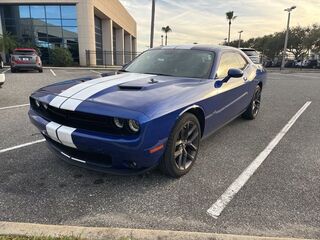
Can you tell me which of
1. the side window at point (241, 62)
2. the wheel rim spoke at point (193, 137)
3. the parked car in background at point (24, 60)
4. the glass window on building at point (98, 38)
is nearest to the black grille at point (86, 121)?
the wheel rim spoke at point (193, 137)

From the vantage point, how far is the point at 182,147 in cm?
315

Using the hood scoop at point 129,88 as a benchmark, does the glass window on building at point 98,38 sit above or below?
above

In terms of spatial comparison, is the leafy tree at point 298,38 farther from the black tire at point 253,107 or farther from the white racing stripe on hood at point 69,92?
the white racing stripe on hood at point 69,92

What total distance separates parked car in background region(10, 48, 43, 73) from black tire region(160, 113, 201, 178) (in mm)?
15478

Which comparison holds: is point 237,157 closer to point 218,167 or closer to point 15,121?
point 218,167

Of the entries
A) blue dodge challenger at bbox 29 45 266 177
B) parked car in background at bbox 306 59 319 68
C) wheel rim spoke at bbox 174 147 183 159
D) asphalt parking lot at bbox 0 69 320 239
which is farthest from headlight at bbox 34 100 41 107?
parked car in background at bbox 306 59 319 68

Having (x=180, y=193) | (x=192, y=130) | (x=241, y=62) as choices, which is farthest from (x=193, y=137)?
(x=241, y=62)

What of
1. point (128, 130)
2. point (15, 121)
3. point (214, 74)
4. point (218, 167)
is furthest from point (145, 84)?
point (15, 121)

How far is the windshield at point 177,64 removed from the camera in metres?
3.88

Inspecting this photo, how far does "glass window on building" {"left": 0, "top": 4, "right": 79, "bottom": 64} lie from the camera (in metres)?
27.6

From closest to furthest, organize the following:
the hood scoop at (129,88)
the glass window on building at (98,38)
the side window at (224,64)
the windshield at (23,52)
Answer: the hood scoop at (129,88), the side window at (224,64), the windshield at (23,52), the glass window on building at (98,38)

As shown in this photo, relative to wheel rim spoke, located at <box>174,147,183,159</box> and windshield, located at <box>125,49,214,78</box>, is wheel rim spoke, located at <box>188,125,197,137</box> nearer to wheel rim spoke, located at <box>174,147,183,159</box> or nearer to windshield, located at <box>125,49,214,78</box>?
wheel rim spoke, located at <box>174,147,183,159</box>

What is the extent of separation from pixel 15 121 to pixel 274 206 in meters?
4.69

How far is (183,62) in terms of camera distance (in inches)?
160
